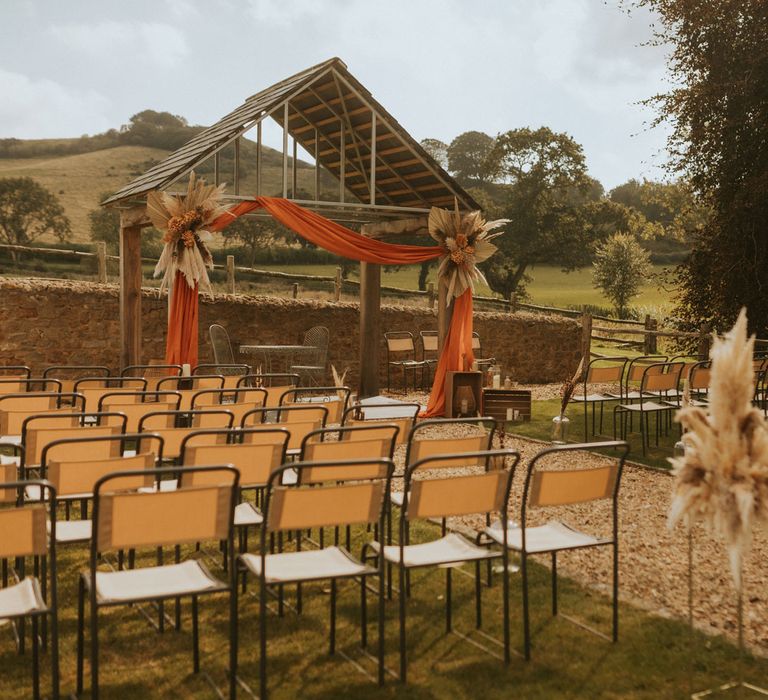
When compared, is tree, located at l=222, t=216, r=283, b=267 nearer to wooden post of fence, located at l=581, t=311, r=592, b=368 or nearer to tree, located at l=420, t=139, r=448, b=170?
wooden post of fence, located at l=581, t=311, r=592, b=368

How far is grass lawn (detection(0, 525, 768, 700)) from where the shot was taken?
3418 mm

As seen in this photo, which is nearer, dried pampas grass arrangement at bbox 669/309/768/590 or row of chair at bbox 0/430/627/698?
dried pampas grass arrangement at bbox 669/309/768/590

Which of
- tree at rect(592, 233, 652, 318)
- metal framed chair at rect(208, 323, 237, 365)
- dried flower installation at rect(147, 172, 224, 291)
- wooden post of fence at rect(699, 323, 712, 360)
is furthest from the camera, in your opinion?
tree at rect(592, 233, 652, 318)

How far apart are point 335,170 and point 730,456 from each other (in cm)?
1217

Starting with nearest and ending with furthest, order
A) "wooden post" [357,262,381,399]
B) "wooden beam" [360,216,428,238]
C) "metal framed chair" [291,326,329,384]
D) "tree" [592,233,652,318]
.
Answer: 1. "wooden beam" [360,216,428,238]
2. "metal framed chair" [291,326,329,384]
3. "wooden post" [357,262,381,399]
4. "tree" [592,233,652,318]

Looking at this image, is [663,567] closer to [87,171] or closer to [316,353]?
[316,353]

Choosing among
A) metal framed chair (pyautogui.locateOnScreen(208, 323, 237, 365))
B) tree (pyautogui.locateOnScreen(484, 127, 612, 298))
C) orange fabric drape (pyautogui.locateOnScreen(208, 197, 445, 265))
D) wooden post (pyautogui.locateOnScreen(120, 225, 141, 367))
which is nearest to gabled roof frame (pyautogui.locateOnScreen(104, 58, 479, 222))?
orange fabric drape (pyautogui.locateOnScreen(208, 197, 445, 265))

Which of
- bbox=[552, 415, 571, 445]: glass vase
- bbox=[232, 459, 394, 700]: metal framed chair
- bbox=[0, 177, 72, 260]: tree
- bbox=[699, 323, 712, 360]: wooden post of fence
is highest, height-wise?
bbox=[0, 177, 72, 260]: tree

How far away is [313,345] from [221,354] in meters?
1.83

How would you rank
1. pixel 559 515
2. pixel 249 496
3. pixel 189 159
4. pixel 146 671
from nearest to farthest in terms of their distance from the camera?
pixel 146 671 → pixel 559 515 → pixel 249 496 → pixel 189 159

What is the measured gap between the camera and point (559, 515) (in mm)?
6395

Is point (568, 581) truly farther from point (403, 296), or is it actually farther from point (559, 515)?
point (403, 296)

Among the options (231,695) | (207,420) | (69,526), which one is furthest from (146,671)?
(207,420)

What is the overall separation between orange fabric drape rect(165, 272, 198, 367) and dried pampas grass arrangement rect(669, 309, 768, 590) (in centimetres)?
803
